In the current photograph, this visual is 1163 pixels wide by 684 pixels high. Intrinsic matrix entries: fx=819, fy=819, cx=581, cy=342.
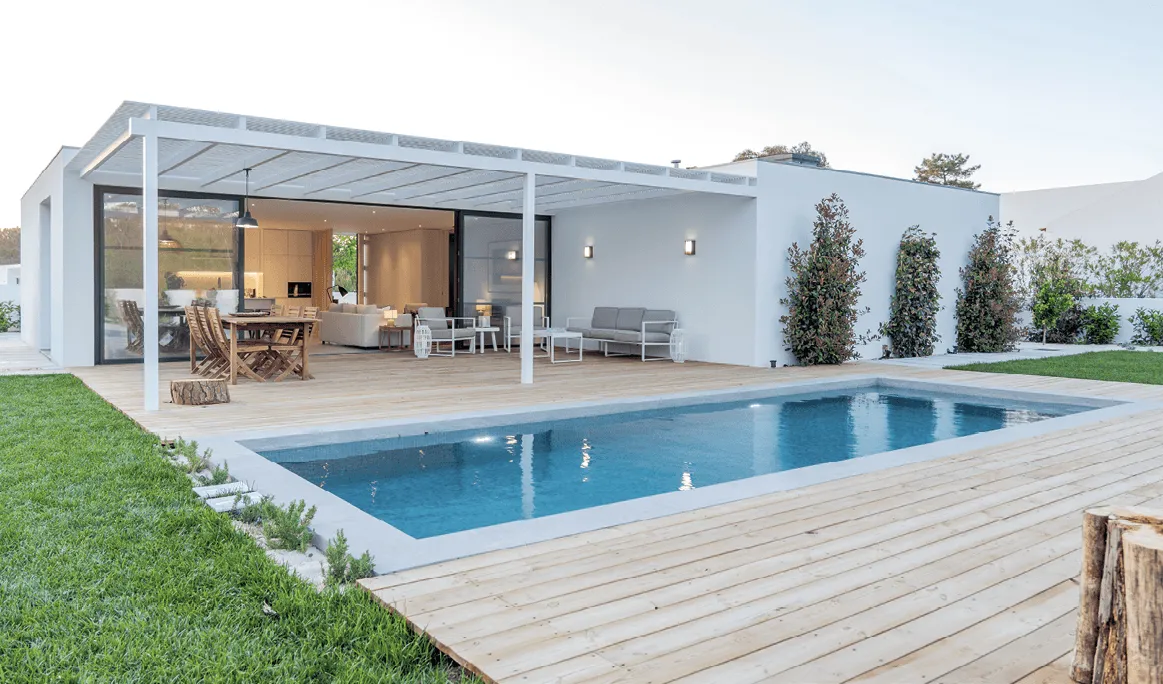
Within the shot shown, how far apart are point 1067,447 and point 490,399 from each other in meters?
4.73

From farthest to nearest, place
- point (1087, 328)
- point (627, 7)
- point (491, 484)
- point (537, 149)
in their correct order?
point (1087, 328)
point (627, 7)
point (537, 149)
point (491, 484)

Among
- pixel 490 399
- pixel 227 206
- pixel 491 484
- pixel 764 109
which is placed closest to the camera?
pixel 491 484

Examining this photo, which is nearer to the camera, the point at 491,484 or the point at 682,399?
the point at 491,484

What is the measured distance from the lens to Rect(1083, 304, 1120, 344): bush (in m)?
16.6

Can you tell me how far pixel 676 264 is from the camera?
41.1 feet

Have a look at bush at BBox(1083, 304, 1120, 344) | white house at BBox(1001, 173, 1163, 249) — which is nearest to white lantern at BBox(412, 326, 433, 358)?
bush at BBox(1083, 304, 1120, 344)

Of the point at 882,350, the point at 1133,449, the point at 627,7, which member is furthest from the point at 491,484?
the point at 627,7

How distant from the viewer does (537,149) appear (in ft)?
29.2

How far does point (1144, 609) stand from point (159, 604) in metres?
2.79

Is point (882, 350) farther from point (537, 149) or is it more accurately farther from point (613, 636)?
point (613, 636)

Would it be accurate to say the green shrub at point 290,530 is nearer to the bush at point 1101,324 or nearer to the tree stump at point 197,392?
the tree stump at point 197,392

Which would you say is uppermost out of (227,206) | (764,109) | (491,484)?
(764,109)

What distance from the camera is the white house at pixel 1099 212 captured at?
24.0m

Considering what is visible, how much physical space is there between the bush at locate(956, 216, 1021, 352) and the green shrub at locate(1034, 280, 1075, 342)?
279 centimetres
